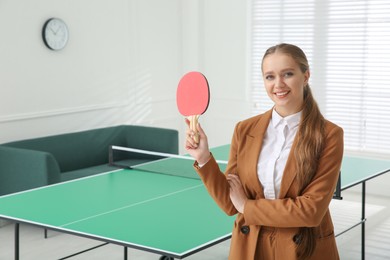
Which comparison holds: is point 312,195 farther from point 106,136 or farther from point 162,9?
point 162,9

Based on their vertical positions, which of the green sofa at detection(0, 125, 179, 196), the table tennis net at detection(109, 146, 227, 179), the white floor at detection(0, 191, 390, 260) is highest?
the table tennis net at detection(109, 146, 227, 179)

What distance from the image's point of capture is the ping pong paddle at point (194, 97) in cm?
192

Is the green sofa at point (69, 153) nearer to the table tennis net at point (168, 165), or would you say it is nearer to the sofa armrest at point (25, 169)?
the sofa armrest at point (25, 169)

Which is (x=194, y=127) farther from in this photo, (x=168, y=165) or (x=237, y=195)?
(x=168, y=165)

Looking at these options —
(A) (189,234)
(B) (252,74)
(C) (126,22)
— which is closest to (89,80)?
(C) (126,22)

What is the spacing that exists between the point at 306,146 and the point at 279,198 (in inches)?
7.0

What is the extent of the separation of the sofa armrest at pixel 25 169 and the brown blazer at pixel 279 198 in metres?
3.90

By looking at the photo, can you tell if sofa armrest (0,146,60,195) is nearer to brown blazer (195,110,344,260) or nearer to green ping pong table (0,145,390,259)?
green ping pong table (0,145,390,259)

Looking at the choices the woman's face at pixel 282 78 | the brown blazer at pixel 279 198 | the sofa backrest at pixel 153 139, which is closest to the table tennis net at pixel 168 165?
the sofa backrest at pixel 153 139

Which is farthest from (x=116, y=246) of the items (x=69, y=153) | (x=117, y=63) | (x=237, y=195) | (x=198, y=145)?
(x=198, y=145)

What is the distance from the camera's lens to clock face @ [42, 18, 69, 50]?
22.1ft

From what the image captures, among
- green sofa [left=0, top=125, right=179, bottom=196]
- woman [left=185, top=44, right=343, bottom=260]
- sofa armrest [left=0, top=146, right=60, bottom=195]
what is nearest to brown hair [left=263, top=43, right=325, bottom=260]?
woman [left=185, top=44, right=343, bottom=260]

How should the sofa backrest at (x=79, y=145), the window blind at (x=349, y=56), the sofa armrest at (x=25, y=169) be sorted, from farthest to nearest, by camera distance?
the window blind at (x=349, y=56) < the sofa backrest at (x=79, y=145) < the sofa armrest at (x=25, y=169)

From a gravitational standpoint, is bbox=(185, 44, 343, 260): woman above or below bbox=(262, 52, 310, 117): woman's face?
below
